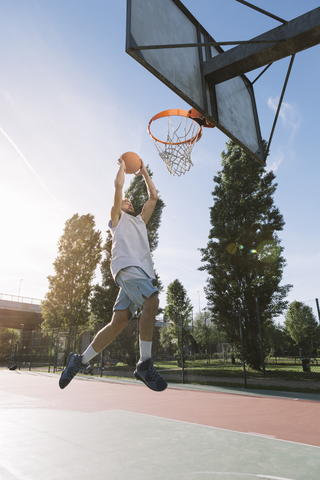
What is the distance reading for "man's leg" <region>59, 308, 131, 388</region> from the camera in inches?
107

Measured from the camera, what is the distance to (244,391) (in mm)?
10945

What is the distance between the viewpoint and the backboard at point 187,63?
3123mm

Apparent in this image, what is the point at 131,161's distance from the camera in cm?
304

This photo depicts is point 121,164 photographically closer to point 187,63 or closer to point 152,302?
point 152,302

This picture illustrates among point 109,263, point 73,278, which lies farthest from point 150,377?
point 73,278

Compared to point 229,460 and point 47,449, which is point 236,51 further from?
point 47,449

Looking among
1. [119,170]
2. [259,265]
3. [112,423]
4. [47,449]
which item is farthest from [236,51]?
[259,265]

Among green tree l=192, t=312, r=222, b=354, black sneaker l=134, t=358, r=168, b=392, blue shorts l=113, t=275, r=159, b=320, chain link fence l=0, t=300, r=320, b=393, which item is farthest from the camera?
green tree l=192, t=312, r=222, b=354

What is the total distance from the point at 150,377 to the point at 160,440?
9.72ft

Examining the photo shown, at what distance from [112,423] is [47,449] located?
2.00 m

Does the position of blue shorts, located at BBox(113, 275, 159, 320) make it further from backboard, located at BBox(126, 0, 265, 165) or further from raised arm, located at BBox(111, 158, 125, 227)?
backboard, located at BBox(126, 0, 265, 165)

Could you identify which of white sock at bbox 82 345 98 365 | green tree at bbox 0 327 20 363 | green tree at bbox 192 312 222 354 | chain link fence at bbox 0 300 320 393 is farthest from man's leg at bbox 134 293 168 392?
green tree at bbox 0 327 20 363

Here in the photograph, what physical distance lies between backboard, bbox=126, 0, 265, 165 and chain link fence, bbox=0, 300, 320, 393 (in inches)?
307

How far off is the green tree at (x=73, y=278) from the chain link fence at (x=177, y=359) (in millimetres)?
2671
